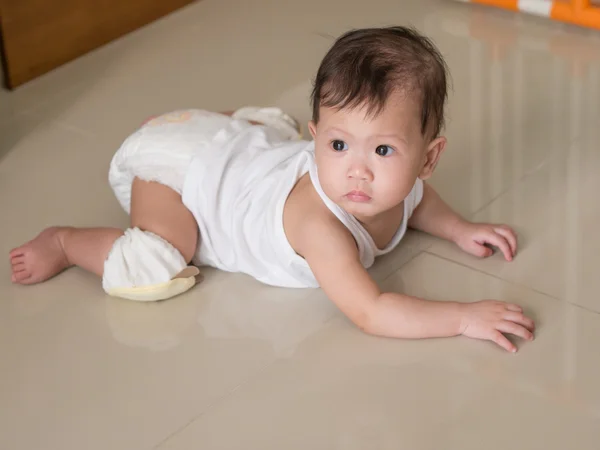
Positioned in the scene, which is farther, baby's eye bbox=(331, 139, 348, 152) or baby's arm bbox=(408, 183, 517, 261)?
baby's arm bbox=(408, 183, 517, 261)

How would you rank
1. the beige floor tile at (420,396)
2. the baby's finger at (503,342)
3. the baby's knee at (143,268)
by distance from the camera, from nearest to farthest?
the beige floor tile at (420,396)
the baby's finger at (503,342)
the baby's knee at (143,268)

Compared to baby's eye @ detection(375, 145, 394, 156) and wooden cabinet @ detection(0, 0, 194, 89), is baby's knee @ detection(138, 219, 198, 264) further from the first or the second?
wooden cabinet @ detection(0, 0, 194, 89)

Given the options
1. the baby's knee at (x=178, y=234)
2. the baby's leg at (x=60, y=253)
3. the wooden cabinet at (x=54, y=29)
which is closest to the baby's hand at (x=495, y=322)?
the baby's knee at (x=178, y=234)

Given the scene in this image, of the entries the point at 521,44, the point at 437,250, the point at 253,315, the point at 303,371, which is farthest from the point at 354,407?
the point at 521,44

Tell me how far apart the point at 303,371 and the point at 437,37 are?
1.15 meters

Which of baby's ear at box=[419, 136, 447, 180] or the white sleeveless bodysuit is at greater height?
baby's ear at box=[419, 136, 447, 180]

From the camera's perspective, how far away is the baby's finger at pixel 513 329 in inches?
48.2

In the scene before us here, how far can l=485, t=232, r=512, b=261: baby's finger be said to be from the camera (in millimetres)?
1403

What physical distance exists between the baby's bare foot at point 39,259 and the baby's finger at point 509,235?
25.8 inches

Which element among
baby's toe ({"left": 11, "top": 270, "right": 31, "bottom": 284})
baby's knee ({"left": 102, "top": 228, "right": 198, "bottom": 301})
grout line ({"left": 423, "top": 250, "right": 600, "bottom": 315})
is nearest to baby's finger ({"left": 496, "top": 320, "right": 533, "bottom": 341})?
grout line ({"left": 423, "top": 250, "right": 600, "bottom": 315})

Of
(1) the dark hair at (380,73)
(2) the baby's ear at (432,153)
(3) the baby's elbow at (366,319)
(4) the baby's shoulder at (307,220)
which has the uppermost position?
(1) the dark hair at (380,73)

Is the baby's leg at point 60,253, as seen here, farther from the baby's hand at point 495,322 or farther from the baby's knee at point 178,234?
the baby's hand at point 495,322

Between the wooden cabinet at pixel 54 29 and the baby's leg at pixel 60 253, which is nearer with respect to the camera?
the baby's leg at pixel 60 253

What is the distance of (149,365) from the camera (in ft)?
4.13
